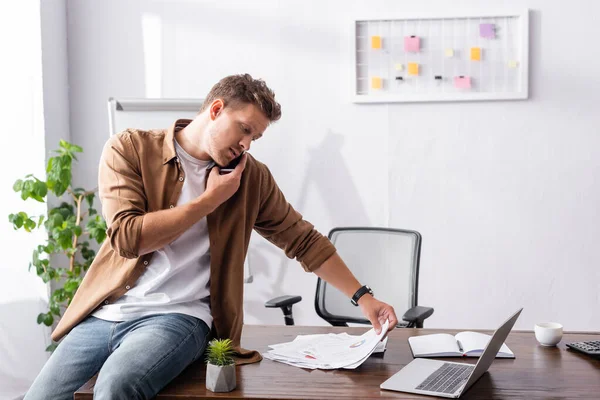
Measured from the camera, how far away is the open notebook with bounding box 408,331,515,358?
1.80m

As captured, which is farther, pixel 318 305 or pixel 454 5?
pixel 454 5

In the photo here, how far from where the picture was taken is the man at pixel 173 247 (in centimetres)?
166

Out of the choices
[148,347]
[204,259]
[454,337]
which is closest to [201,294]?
[204,259]

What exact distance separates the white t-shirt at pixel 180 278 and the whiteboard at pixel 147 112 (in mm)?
1350

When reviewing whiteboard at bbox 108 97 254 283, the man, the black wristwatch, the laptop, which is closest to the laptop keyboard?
the laptop

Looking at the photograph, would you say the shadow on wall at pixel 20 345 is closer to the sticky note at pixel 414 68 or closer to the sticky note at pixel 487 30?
the sticky note at pixel 414 68

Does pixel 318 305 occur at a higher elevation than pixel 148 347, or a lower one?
lower

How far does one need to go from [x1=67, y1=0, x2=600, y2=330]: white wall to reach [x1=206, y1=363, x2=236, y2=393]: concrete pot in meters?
1.91

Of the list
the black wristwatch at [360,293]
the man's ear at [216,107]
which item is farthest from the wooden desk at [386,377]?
the man's ear at [216,107]

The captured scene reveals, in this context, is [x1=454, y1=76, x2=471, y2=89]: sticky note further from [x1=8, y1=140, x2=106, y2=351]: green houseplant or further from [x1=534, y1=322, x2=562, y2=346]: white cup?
[x1=8, y1=140, x2=106, y2=351]: green houseplant

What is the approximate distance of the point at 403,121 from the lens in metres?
3.32

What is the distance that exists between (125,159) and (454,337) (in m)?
1.09

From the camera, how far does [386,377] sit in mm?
1634

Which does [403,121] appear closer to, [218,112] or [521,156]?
[521,156]
